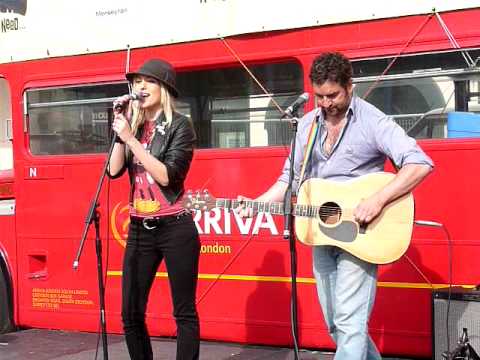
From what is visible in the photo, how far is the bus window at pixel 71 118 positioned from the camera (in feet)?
19.1

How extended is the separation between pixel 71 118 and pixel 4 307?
Result: 1640mm

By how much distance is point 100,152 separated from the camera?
229 inches

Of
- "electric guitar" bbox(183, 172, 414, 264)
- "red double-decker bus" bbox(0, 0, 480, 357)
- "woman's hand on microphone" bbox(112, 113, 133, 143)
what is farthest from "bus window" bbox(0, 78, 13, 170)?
"electric guitar" bbox(183, 172, 414, 264)

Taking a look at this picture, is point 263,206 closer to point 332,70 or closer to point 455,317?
point 332,70

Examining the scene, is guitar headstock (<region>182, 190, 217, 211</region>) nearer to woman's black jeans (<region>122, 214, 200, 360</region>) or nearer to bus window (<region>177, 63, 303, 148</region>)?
woman's black jeans (<region>122, 214, 200, 360</region>)

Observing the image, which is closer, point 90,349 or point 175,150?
point 175,150

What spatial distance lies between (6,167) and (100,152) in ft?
5.09

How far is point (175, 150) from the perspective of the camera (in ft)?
13.3

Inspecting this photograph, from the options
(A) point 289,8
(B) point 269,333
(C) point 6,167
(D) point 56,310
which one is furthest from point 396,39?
(C) point 6,167

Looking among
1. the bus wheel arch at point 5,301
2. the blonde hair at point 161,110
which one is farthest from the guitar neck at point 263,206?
the bus wheel arch at point 5,301

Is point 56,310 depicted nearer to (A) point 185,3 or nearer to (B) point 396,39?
(A) point 185,3

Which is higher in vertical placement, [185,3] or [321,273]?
[185,3]

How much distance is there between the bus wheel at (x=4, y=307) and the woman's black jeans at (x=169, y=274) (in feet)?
7.88

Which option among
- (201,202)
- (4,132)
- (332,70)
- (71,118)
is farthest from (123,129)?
(4,132)
